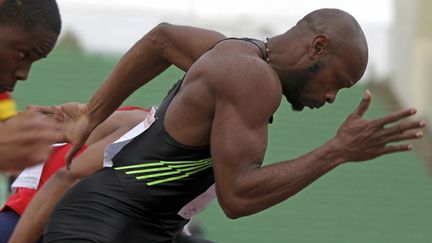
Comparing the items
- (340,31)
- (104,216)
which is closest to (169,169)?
(104,216)

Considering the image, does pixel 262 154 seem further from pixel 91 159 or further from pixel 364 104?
pixel 91 159

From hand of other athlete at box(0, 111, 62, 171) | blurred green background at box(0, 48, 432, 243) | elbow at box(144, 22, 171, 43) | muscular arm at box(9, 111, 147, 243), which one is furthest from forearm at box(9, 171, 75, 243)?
blurred green background at box(0, 48, 432, 243)

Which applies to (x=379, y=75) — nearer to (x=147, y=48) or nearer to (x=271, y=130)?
(x=271, y=130)

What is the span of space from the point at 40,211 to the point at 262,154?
4.30 ft

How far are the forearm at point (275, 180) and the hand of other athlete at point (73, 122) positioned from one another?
0.89 metres

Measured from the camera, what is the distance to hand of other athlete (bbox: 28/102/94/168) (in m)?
5.40

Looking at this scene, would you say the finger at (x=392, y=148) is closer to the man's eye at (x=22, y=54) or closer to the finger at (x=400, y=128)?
the finger at (x=400, y=128)

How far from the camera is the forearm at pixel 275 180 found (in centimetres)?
479

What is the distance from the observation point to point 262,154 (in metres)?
4.82

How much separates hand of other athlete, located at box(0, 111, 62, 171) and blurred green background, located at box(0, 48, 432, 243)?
32.0 ft

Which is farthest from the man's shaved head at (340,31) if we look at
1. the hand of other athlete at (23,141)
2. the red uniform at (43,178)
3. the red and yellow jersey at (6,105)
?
the hand of other athlete at (23,141)

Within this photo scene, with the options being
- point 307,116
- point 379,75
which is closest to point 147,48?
point 307,116

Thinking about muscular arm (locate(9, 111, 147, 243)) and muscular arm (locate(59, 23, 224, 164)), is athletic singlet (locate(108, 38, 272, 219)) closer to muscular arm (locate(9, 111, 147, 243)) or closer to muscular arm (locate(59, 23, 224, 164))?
muscular arm (locate(9, 111, 147, 243))

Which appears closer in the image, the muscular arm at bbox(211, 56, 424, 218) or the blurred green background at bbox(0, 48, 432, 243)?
the muscular arm at bbox(211, 56, 424, 218)
